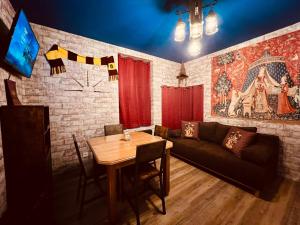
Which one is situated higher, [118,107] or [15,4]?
[15,4]

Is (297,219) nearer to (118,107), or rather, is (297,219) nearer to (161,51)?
(118,107)

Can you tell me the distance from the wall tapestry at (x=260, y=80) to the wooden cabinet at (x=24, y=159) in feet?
11.4

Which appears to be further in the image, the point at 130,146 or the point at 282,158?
the point at 282,158

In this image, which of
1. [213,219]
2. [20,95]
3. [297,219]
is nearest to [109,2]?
[20,95]

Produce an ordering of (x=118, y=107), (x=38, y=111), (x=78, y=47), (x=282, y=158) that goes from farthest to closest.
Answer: (x=118, y=107) < (x=78, y=47) < (x=282, y=158) < (x=38, y=111)

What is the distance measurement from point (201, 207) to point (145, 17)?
2.77m

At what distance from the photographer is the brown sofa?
2.00 metres

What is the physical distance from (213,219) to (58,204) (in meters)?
1.95

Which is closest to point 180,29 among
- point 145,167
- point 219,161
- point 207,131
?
point 145,167

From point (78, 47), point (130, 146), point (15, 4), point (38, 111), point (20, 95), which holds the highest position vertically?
point (15, 4)

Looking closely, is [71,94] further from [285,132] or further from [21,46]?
[285,132]

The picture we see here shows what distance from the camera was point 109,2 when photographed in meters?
1.81

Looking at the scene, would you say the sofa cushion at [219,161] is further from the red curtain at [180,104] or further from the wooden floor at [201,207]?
the red curtain at [180,104]

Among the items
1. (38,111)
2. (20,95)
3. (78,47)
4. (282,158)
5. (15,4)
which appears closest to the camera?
(38,111)
